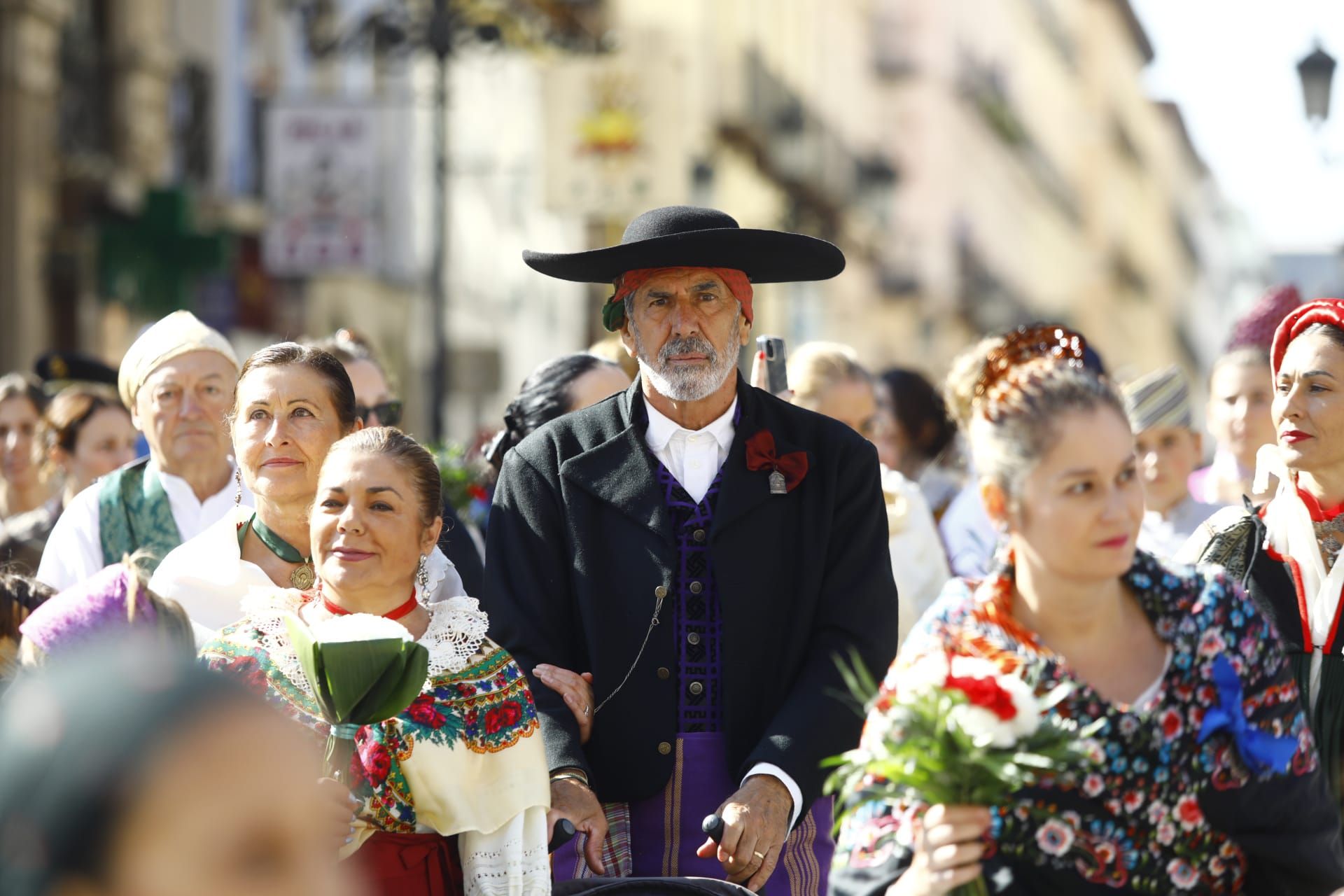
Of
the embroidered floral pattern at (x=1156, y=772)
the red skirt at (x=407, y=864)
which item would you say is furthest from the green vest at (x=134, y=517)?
the embroidered floral pattern at (x=1156, y=772)

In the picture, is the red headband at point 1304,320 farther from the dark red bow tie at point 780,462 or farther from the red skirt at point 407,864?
the red skirt at point 407,864

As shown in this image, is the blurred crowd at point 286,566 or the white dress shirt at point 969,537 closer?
the blurred crowd at point 286,566

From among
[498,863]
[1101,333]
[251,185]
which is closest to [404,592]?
[498,863]

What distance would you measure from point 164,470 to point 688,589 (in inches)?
85.7

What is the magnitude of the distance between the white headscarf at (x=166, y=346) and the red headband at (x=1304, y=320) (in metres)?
3.28

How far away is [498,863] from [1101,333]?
76.3 m

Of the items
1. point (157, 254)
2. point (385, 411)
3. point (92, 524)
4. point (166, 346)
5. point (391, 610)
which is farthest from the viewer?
point (157, 254)

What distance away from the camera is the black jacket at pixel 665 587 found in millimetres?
4668

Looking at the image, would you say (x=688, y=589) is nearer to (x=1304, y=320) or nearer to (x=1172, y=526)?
(x=1304, y=320)

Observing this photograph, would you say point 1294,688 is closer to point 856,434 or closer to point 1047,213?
point 856,434

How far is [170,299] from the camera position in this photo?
20.5m

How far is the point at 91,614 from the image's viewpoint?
10.6ft

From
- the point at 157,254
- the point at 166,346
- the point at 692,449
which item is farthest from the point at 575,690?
the point at 157,254

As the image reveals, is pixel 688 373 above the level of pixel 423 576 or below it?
above
